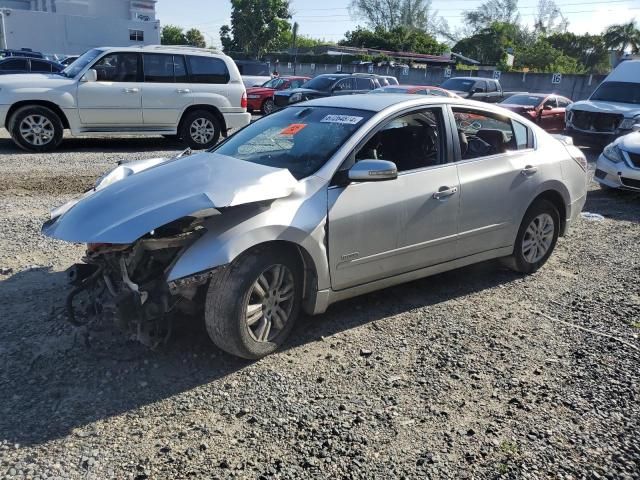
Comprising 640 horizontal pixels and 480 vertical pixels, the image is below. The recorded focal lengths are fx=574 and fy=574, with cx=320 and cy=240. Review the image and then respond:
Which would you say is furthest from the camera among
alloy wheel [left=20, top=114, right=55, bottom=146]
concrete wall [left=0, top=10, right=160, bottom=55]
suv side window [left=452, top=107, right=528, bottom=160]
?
concrete wall [left=0, top=10, right=160, bottom=55]

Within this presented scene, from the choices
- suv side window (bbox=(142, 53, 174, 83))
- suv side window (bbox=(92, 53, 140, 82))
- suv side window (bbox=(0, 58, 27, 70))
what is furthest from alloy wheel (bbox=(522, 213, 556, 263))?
suv side window (bbox=(0, 58, 27, 70))

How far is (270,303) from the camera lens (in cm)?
364

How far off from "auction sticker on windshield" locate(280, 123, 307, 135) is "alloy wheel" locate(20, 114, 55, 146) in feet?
25.2

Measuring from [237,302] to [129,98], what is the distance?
8.78m

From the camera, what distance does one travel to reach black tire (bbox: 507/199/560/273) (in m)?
5.14

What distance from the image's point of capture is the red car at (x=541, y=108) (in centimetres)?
1791

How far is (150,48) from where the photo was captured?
1138 cm

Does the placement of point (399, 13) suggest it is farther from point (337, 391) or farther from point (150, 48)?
point (337, 391)

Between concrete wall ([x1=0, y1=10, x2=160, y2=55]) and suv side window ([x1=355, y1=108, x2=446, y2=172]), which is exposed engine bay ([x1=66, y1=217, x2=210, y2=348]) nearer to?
suv side window ([x1=355, y1=108, x2=446, y2=172])

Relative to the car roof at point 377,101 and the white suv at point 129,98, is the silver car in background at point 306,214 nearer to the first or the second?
the car roof at point 377,101

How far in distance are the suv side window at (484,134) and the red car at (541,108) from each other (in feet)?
44.5

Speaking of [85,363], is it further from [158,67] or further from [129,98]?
[158,67]

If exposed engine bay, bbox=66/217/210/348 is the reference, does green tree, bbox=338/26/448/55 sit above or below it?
above

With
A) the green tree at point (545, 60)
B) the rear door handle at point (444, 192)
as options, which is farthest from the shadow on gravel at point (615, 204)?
the green tree at point (545, 60)
